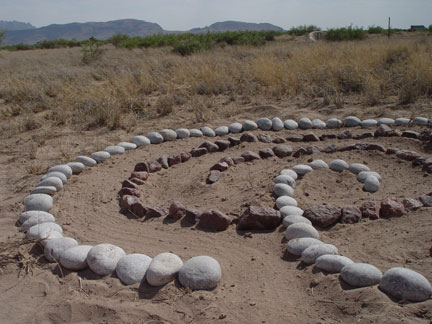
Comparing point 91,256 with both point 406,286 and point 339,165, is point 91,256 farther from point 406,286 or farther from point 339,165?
point 339,165

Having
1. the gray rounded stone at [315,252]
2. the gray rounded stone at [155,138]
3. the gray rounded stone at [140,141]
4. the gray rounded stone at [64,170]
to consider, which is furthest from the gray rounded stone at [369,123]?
the gray rounded stone at [64,170]

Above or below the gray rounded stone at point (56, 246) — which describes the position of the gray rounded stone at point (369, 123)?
above

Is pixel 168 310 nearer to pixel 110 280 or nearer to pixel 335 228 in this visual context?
pixel 110 280

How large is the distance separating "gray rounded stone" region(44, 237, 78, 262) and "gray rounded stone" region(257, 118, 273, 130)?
3998 millimetres

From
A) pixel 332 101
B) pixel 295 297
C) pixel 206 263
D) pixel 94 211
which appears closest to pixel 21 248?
pixel 94 211

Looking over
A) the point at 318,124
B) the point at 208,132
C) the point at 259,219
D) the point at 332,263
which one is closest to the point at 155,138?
the point at 208,132

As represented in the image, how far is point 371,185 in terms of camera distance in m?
4.71

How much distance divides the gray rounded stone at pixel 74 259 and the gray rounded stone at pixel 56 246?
0.27ft

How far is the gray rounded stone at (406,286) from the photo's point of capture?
2594 mm

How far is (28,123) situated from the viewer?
7.21 meters

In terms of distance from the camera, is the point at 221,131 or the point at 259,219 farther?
the point at 221,131

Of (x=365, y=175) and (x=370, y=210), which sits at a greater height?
(x=365, y=175)

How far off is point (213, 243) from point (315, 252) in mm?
929

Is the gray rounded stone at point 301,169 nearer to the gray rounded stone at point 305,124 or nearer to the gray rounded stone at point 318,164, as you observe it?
the gray rounded stone at point 318,164
